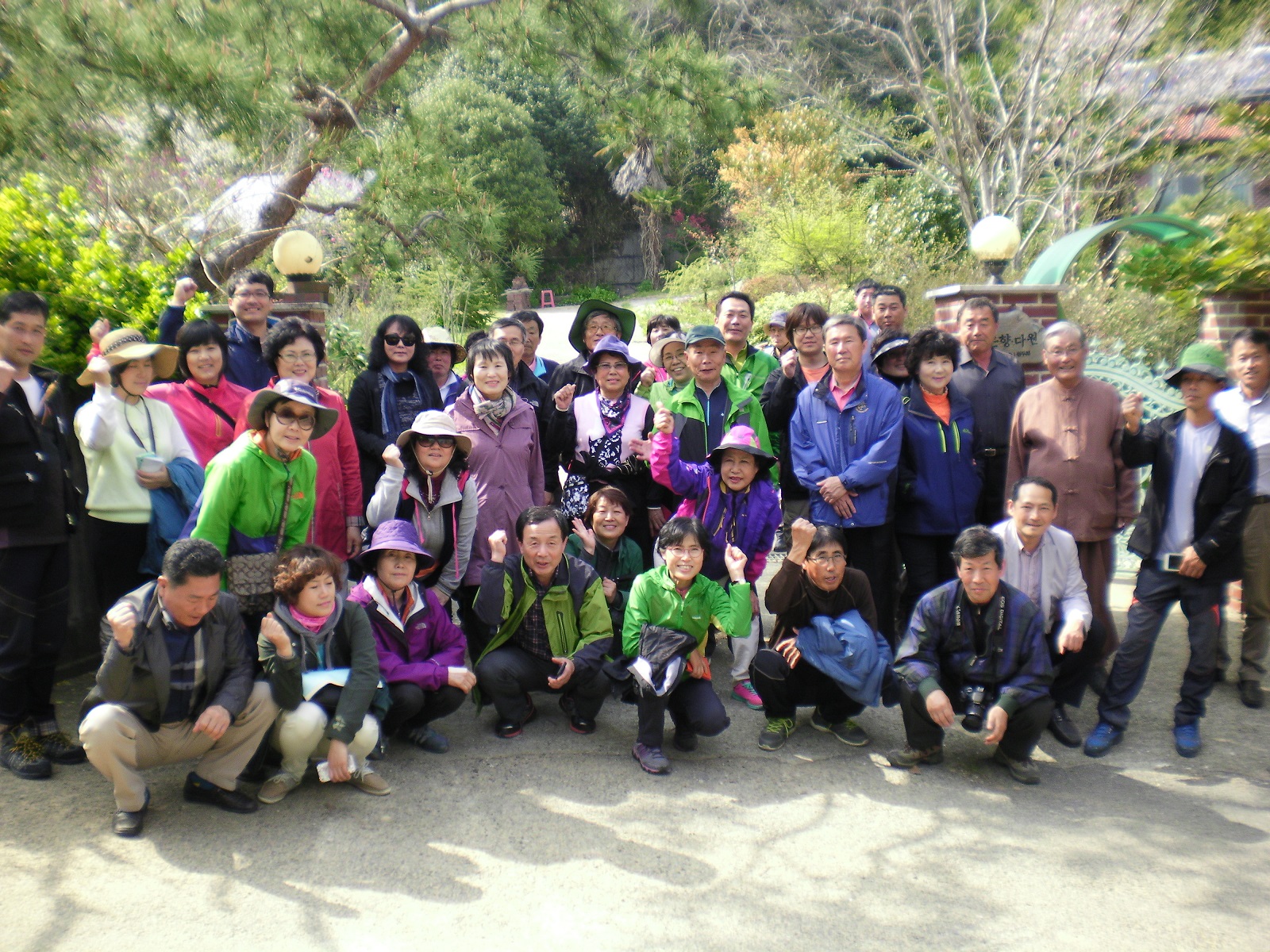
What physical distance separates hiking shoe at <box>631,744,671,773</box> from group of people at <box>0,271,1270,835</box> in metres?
0.01

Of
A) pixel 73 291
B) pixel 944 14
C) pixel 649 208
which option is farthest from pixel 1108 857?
pixel 649 208

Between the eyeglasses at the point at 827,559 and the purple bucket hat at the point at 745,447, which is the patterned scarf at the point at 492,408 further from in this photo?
the eyeglasses at the point at 827,559

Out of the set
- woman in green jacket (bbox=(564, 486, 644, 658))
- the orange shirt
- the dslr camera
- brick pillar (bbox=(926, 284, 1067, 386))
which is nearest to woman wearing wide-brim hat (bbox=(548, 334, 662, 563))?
woman in green jacket (bbox=(564, 486, 644, 658))

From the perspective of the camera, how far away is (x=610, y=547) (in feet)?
15.4

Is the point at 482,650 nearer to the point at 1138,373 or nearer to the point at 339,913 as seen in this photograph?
the point at 339,913

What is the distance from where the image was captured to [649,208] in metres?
26.5

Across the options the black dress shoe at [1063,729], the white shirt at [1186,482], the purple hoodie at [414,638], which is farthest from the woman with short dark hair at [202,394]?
the white shirt at [1186,482]

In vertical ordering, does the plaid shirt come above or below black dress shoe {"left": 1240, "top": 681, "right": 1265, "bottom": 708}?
above

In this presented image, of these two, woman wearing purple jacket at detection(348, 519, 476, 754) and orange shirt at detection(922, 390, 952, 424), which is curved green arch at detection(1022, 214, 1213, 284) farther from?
woman wearing purple jacket at detection(348, 519, 476, 754)

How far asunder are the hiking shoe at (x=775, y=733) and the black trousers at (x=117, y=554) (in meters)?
2.78

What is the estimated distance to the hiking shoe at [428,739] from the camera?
403 centimetres

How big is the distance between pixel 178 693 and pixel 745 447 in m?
2.57

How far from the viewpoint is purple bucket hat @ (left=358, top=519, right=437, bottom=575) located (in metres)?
3.94

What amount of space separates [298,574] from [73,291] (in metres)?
2.50
